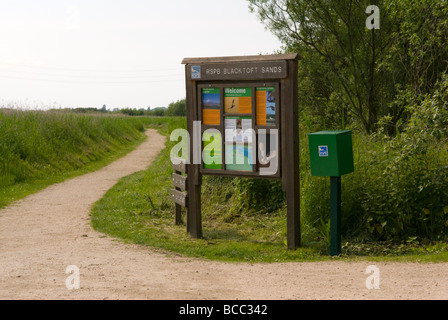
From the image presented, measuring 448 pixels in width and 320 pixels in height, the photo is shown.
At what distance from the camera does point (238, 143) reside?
324 inches

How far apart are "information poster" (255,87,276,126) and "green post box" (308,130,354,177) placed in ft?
Result: 2.42

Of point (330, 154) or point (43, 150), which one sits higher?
point (43, 150)

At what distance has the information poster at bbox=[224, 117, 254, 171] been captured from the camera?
8.13 m

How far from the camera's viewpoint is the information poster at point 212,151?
842cm

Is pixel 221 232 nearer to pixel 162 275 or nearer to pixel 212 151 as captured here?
pixel 212 151

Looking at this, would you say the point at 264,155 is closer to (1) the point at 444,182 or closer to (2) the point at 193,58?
(2) the point at 193,58

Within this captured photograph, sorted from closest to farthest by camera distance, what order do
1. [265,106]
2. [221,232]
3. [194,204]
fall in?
[265,106]
[194,204]
[221,232]

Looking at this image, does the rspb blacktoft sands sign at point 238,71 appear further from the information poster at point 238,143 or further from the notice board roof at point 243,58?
the information poster at point 238,143

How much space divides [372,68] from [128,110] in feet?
226

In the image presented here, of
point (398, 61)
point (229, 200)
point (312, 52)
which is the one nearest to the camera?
point (229, 200)

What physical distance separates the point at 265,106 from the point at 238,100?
47cm

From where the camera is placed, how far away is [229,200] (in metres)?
10.7

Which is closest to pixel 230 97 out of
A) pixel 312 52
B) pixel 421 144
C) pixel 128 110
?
pixel 421 144

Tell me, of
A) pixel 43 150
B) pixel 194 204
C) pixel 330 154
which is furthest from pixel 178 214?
pixel 43 150
